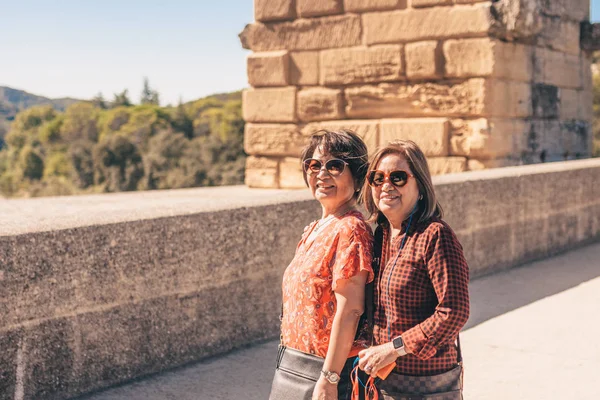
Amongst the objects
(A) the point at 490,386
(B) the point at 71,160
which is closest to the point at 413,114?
(A) the point at 490,386

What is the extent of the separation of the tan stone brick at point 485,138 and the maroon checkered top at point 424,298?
291 inches

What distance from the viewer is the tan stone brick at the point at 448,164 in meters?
9.98

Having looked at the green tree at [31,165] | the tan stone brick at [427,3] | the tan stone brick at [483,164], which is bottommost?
the green tree at [31,165]

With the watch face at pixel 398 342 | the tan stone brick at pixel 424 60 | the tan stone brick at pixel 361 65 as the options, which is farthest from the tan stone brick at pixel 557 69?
the watch face at pixel 398 342

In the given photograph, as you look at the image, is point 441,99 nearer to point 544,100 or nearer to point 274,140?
point 544,100

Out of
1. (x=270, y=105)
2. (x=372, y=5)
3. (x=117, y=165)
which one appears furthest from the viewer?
(x=117, y=165)

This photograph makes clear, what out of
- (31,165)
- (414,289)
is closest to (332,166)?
(414,289)

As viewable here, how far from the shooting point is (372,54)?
34.5ft

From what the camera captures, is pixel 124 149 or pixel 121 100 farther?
pixel 121 100

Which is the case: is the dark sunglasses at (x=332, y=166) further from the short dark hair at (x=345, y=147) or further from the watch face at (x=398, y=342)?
the watch face at (x=398, y=342)

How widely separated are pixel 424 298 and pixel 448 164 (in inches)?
301

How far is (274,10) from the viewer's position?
11.3 meters

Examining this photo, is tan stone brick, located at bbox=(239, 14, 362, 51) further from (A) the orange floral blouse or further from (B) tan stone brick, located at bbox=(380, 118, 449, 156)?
(A) the orange floral blouse

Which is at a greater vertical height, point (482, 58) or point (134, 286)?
point (482, 58)
